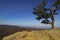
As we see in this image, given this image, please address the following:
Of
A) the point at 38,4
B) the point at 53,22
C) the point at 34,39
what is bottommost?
the point at 34,39

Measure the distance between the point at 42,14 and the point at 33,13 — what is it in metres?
1.57

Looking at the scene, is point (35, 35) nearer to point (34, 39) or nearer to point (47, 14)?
point (34, 39)

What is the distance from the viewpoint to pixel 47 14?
911 inches

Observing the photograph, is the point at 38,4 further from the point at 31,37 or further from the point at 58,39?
the point at 58,39

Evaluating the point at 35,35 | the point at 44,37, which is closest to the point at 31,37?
the point at 35,35

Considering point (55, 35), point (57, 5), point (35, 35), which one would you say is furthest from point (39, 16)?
point (55, 35)

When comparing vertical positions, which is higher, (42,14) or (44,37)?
(42,14)

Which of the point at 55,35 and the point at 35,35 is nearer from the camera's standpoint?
the point at 55,35

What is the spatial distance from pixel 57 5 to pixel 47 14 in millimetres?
2333

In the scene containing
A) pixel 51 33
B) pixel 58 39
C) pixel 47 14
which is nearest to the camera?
pixel 58 39

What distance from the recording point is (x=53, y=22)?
23297mm

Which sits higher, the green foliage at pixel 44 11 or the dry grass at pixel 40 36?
the green foliage at pixel 44 11

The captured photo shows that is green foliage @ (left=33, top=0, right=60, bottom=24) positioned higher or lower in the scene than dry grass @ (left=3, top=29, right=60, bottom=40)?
higher

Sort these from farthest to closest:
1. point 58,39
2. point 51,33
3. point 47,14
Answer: point 47,14 → point 51,33 → point 58,39
